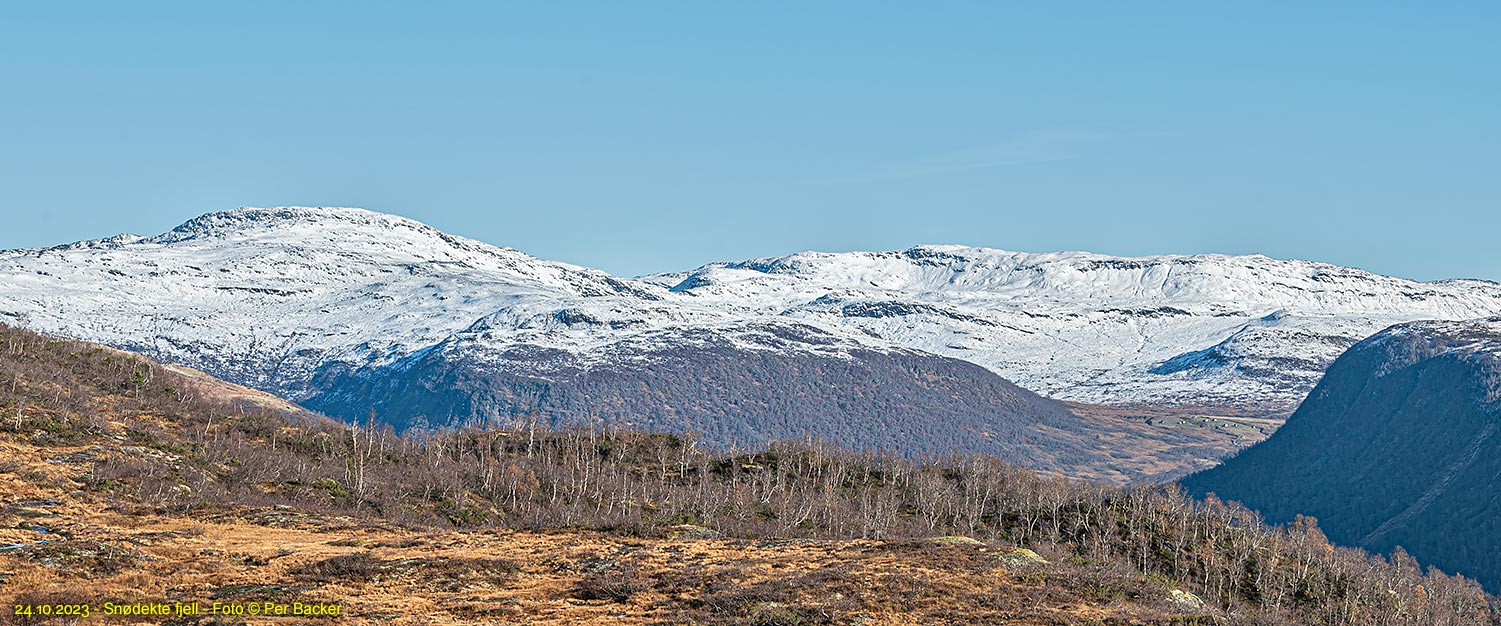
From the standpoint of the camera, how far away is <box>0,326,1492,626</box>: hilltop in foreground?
267ft

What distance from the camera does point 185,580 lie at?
3231 inches

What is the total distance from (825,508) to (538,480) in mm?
31666

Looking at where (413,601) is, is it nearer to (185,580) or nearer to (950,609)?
(185,580)

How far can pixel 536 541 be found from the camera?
102438 mm

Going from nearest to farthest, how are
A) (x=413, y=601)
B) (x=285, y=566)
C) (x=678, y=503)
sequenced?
1. (x=413, y=601)
2. (x=285, y=566)
3. (x=678, y=503)

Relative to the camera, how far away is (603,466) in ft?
646

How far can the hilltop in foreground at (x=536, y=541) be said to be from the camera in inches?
3206

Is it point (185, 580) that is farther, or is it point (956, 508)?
point (956, 508)

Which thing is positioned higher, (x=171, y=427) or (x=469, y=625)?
(x=171, y=427)

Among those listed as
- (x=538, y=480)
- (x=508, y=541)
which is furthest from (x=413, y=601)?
(x=538, y=480)

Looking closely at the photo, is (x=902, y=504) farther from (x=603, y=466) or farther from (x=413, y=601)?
(x=413, y=601)

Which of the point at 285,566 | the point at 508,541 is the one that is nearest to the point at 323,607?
the point at 285,566

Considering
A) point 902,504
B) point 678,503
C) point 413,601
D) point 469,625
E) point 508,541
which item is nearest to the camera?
point 469,625

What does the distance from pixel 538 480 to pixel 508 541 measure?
3028 inches
